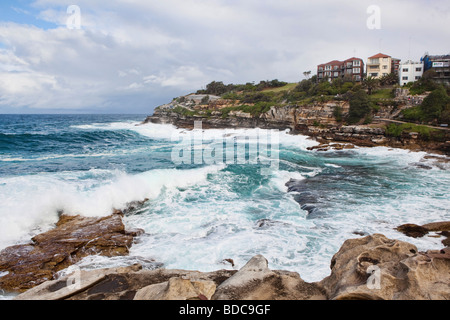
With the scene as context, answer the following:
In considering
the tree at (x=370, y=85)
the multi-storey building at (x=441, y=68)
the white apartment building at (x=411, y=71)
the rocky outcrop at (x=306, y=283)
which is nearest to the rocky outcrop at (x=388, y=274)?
the rocky outcrop at (x=306, y=283)

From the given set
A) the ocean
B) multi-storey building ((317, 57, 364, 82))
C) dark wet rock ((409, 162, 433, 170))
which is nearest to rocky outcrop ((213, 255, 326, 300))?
the ocean

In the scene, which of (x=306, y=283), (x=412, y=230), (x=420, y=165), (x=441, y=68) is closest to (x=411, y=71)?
(x=441, y=68)

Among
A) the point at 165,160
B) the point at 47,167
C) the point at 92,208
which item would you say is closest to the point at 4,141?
the point at 47,167

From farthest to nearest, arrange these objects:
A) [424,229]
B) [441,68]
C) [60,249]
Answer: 1. [441,68]
2. [424,229]
3. [60,249]

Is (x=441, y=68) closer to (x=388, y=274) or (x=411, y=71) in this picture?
(x=411, y=71)

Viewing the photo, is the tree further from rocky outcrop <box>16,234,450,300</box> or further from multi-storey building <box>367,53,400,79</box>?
rocky outcrop <box>16,234,450,300</box>

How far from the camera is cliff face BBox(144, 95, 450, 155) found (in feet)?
104

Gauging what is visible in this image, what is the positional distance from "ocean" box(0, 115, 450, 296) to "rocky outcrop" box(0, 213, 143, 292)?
0.50 meters

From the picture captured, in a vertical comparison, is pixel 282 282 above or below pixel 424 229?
above

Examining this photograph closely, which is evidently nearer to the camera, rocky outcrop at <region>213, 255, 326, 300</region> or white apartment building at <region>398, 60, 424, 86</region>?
rocky outcrop at <region>213, 255, 326, 300</region>

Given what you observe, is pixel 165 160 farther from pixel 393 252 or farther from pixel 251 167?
pixel 393 252

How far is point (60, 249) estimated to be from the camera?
9.30m

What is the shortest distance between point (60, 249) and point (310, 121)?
4015 cm

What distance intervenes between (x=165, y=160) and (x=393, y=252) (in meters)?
23.4
